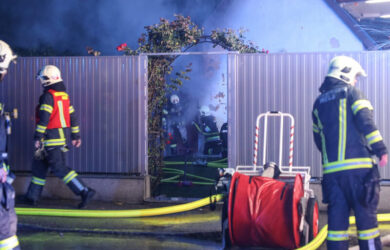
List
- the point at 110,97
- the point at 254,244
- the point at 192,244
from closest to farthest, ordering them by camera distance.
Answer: the point at 254,244 < the point at 192,244 < the point at 110,97

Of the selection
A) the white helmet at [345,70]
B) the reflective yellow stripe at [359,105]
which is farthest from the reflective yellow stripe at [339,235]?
the white helmet at [345,70]

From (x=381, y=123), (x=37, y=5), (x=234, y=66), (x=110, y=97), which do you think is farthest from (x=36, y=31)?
(x=381, y=123)

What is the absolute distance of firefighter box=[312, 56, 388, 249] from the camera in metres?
4.46

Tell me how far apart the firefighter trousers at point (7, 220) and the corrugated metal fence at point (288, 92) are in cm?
481

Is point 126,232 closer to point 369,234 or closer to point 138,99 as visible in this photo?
point 138,99

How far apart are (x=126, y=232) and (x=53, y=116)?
2152 millimetres

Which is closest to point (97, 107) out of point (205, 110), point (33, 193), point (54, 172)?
point (54, 172)

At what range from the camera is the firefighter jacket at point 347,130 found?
4469 millimetres

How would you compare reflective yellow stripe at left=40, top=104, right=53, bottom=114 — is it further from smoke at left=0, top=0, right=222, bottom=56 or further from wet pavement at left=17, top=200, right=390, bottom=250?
smoke at left=0, top=0, right=222, bottom=56

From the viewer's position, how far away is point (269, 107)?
8062mm

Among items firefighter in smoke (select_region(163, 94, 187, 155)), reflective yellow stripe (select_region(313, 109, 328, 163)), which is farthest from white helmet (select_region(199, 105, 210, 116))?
reflective yellow stripe (select_region(313, 109, 328, 163))

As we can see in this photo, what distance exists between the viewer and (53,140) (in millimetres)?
7371

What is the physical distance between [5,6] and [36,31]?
4.94 ft

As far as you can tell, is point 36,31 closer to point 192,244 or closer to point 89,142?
point 89,142
